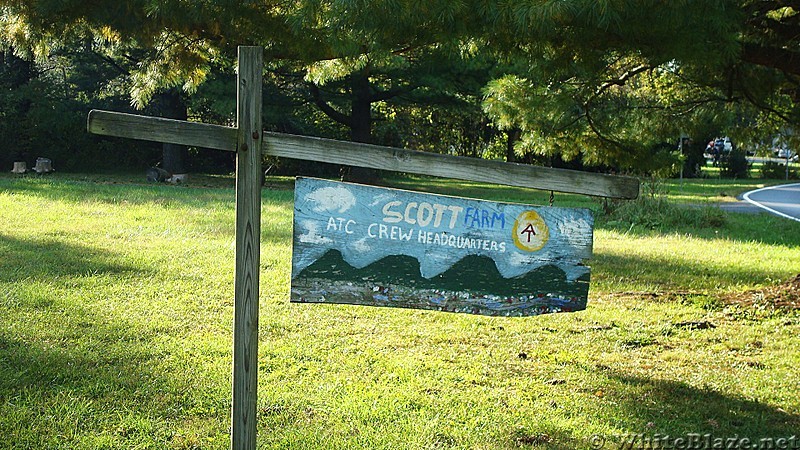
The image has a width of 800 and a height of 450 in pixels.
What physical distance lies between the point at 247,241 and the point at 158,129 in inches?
23.3

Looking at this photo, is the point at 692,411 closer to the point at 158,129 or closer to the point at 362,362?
the point at 362,362

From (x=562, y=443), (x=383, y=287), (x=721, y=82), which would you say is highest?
(x=721, y=82)

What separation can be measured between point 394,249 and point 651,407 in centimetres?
216

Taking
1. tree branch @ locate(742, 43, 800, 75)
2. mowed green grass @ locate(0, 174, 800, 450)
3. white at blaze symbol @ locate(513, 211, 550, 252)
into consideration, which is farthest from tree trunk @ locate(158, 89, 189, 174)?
white at blaze symbol @ locate(513, 211, 550, 252)

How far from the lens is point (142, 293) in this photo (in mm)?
6844

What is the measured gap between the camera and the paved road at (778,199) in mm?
17717

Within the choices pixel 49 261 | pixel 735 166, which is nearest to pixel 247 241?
pixel 49 261

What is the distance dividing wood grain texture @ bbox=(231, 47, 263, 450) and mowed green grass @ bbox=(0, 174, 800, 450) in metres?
0.72

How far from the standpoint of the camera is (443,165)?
3.42m

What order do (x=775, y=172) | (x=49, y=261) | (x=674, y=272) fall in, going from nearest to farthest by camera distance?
(x=49, y=261) → (x=674, y=272) → (x=775, y=172)

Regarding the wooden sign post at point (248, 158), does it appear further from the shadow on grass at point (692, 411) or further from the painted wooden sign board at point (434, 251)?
the shadow on grass at point (692, 411)

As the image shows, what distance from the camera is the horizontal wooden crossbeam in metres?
3.23

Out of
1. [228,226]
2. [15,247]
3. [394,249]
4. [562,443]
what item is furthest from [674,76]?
[15,247]

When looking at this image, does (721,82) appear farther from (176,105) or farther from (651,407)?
(176,105)
